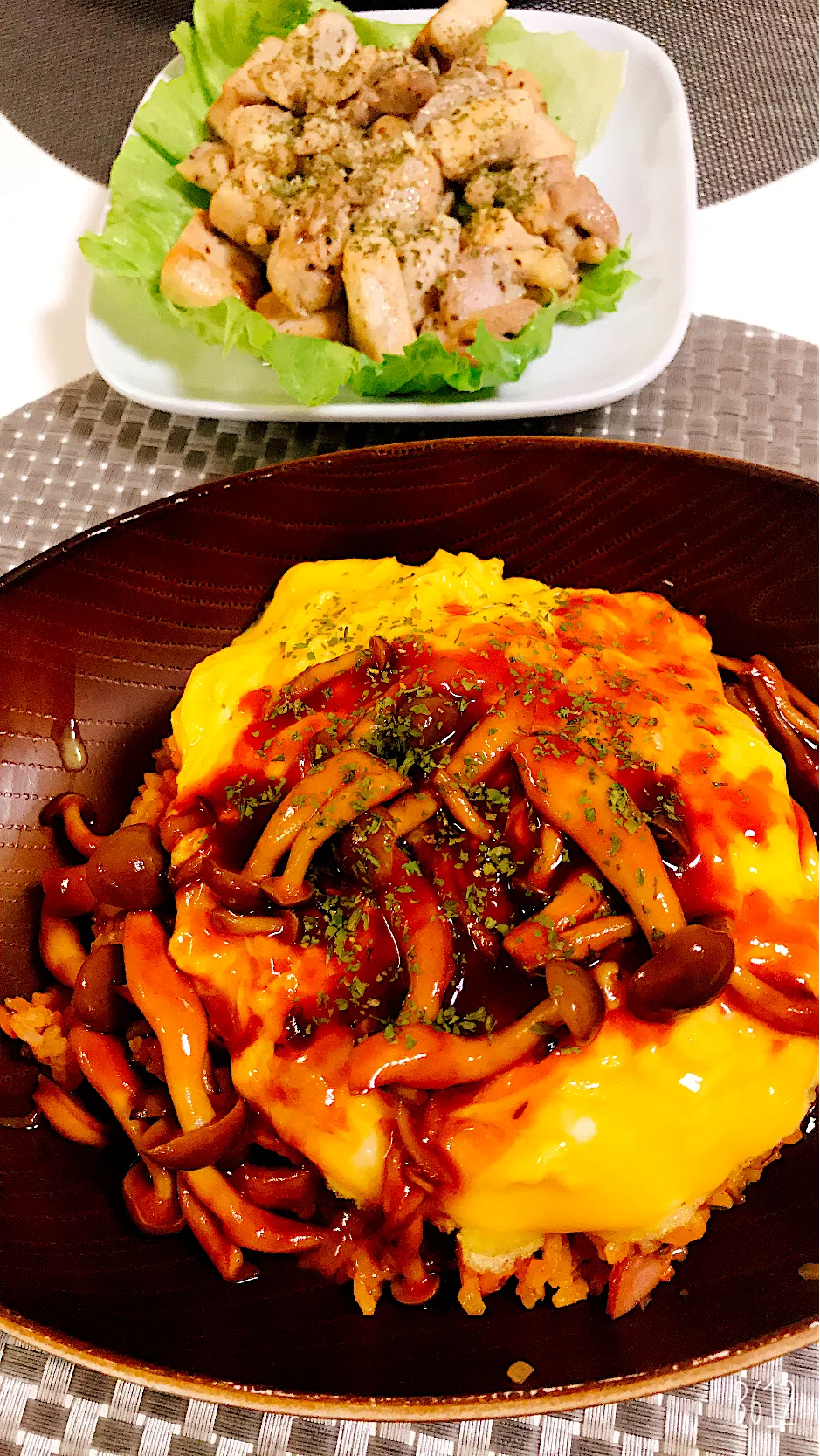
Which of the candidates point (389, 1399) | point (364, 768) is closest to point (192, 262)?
point (364, 768)

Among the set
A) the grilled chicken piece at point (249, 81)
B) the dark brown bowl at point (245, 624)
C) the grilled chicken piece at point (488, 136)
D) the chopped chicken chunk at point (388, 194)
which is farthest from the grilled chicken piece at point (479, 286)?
the grilled chicken piece at point (249, 81)

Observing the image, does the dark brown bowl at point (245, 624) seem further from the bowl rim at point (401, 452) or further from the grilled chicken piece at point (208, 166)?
the grilled chicken piece at point (208, 166)

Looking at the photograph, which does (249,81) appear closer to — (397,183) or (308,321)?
(397,183)

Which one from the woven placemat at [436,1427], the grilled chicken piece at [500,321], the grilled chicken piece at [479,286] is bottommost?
the woven placemat at [436,1427]

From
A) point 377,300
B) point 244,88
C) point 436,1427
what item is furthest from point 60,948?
point 244,88

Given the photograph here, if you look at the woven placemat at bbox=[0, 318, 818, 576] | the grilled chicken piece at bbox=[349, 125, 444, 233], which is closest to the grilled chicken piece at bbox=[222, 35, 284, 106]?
the grilled chicken piece at bbox=[349, 125, 444, 233]

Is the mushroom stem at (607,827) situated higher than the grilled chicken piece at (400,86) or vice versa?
the grilled chicken piece at (400,86)

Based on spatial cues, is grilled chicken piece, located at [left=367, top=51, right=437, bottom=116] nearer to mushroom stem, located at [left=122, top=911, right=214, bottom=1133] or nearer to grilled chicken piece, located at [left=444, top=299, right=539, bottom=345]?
grilled chicken piece, located at [left=444, top=299, right=539, bottom=345]
